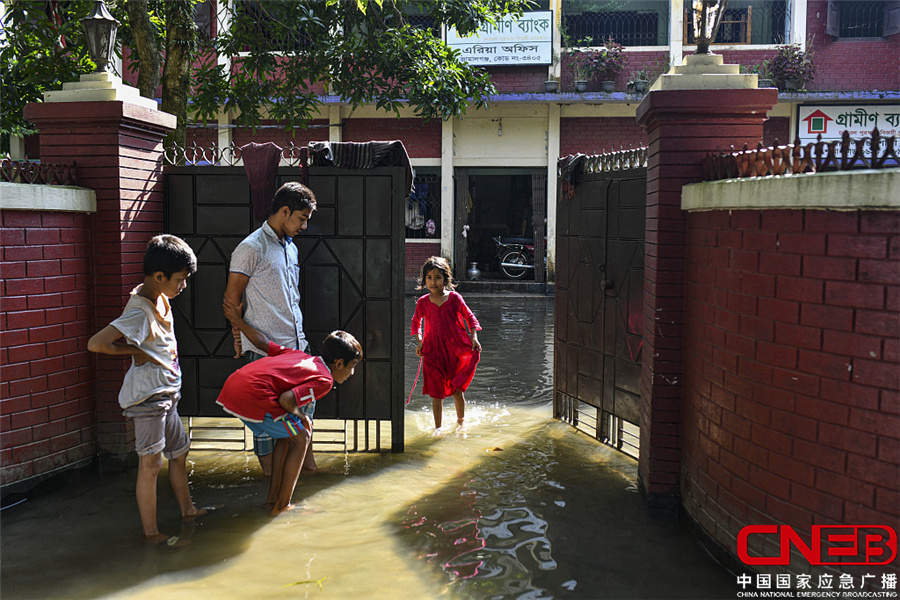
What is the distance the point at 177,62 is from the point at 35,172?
4628 mm

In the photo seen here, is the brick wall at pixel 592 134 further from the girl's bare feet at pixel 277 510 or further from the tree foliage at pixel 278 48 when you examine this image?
the girl's bare feet at pixel 277 510

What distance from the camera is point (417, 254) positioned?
61.7ft

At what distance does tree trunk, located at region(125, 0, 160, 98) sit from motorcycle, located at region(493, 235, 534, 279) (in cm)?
1147

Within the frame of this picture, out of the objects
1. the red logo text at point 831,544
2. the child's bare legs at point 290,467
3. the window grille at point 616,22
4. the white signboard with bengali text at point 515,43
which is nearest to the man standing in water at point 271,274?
the child's bare legs at point 290,467

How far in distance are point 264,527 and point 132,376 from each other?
119cm

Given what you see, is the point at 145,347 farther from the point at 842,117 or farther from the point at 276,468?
the point at 842,117

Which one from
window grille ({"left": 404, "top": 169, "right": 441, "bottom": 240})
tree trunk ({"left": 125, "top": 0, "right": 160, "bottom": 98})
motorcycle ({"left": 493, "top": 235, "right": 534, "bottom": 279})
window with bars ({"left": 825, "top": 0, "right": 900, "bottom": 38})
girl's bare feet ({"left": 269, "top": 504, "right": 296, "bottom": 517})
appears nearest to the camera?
girl's bare feet ({"left": 269, "top": 504, "right": 296, "bottom": 517})

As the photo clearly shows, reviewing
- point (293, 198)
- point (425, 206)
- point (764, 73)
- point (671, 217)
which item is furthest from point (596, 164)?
point (764, 73)

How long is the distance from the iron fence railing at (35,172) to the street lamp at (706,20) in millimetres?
4306

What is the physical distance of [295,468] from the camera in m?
4.48

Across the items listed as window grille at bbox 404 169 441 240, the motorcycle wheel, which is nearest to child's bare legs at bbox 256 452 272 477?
window grille at bbox 404 169 441 240

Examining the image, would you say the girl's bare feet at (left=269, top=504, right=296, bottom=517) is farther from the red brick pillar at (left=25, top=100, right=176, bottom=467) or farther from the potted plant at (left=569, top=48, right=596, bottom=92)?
the potted plant at (left=569, top=48, right=596, bottom=92)

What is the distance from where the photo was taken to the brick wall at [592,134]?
1817 cm

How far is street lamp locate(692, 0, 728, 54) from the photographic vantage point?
4688mm
